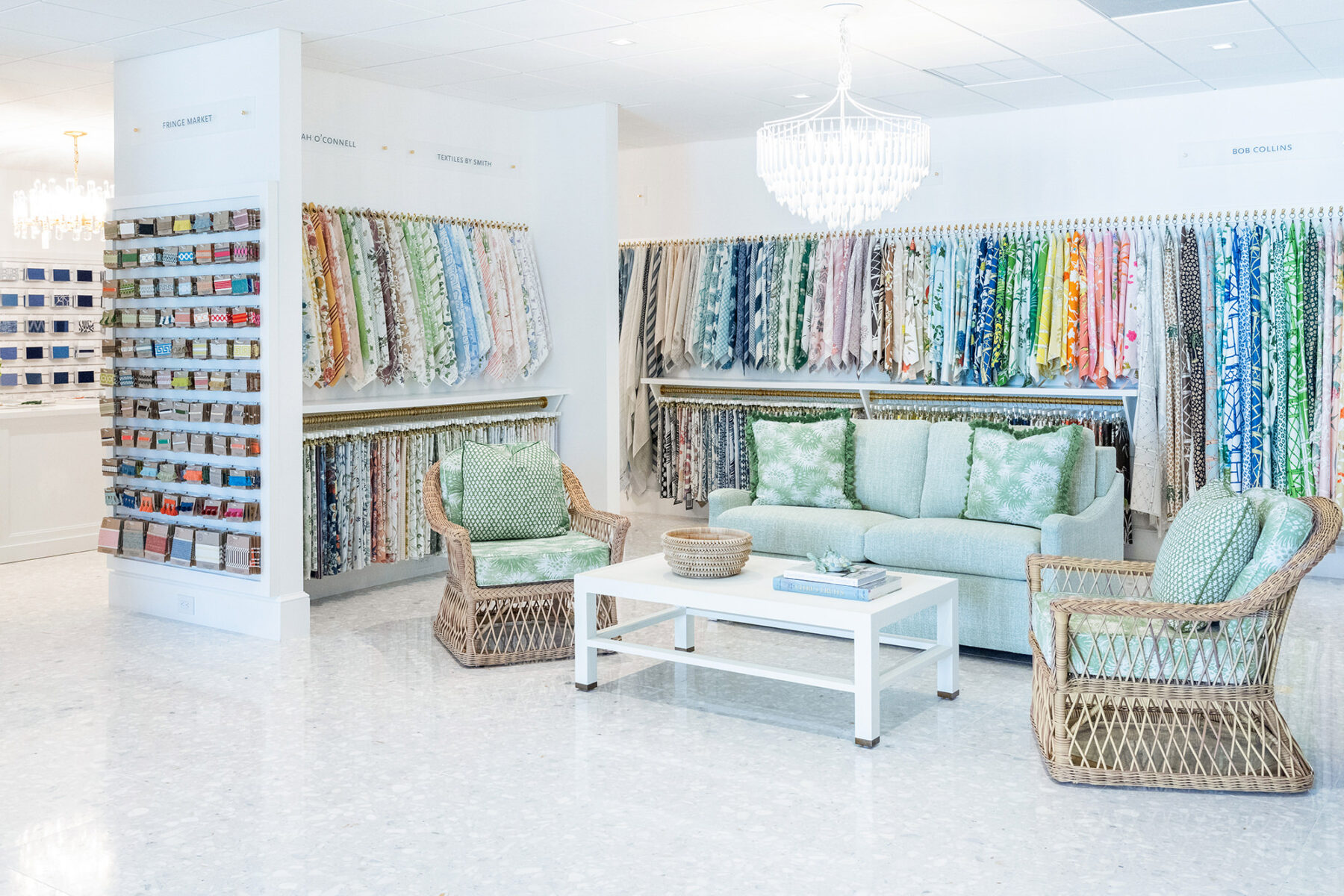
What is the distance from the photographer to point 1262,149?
6.51 metres

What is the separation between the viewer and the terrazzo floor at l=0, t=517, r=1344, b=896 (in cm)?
294

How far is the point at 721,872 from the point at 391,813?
96 centimetres

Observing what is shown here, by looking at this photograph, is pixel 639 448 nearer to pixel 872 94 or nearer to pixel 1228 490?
pixel 872 94

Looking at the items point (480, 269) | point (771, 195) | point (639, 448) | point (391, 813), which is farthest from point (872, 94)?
point (391, 813)

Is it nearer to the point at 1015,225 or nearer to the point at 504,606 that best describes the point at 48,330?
the point at 504,606

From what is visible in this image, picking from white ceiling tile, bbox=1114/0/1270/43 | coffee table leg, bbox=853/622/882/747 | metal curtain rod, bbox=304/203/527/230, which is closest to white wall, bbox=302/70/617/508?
metal curtain rod, bbox=304/203/527/230

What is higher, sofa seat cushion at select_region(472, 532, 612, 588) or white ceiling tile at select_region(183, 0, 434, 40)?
white ceiling tile at select_region(183, 0, 434, 40)

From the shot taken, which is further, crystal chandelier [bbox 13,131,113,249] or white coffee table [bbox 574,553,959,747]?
crystal chandelier [bbox 13,131,113,249]

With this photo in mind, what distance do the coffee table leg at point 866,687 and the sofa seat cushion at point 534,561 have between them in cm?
142

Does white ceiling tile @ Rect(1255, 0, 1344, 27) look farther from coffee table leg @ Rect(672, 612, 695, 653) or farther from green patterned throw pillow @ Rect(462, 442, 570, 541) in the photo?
green patterned throw pillow @ Rect(462, 442, 570, 541)

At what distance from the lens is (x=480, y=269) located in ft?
21.9

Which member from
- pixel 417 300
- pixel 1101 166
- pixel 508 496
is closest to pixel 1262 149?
pixel 1101 166

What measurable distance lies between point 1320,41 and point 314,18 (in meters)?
4.34

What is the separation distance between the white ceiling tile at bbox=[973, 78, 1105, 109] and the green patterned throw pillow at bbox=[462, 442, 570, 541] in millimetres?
3201
